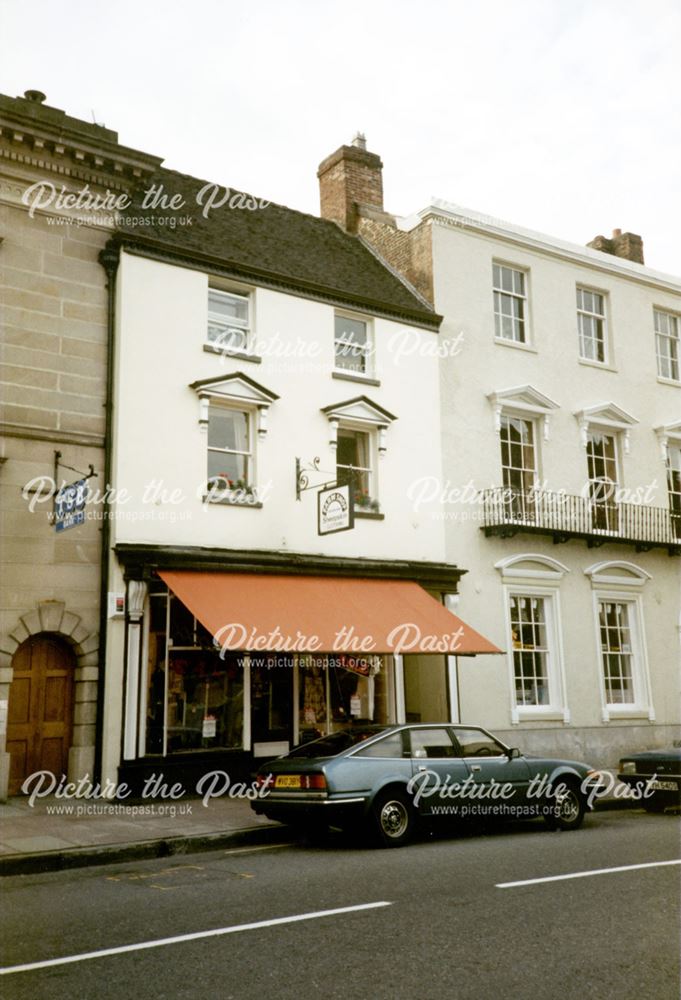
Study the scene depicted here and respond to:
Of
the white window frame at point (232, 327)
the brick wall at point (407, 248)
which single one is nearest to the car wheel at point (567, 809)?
the white window frame at point (232, 327)

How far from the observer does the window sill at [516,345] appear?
20.4 meters

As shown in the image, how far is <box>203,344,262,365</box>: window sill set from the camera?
16.2 meters

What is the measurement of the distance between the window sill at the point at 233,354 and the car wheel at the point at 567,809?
29.7ft

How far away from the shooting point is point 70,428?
14617mm

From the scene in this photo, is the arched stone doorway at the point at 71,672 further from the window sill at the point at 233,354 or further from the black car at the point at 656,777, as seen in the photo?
the black car at the point at 656,777

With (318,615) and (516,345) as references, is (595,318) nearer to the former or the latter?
(516,345)

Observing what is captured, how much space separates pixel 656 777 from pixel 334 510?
674 centimetres

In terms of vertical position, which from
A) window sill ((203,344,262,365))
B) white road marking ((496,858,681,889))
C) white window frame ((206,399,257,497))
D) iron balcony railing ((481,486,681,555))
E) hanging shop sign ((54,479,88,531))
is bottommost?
white road marking ((496,858,681,889))

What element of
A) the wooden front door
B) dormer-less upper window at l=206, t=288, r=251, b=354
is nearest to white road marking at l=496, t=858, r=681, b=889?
the wooden front door

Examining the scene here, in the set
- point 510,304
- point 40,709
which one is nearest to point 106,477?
point 40,709

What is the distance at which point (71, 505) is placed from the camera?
13.1 meters

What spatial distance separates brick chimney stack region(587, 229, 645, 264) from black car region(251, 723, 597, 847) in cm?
1659

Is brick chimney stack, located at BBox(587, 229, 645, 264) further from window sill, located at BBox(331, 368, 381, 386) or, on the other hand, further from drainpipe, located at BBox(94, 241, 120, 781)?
drainpipe, located at BBox(94, 241, 120, 781)

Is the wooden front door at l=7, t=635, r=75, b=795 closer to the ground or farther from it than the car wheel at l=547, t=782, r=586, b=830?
farther from it
